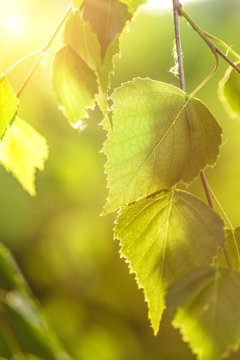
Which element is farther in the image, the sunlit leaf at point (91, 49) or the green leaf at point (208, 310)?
the sunlit leaf at point (91, 49)

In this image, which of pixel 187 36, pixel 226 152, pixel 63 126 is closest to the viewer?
pixel 63 126

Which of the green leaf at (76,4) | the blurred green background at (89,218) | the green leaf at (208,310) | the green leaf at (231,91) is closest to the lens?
the green leaf at (208,310)

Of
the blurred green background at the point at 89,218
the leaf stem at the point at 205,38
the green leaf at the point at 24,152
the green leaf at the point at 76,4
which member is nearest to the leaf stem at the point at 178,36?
the leaf stem at the point at 205,38

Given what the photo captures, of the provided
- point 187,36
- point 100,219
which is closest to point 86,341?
point 100,219

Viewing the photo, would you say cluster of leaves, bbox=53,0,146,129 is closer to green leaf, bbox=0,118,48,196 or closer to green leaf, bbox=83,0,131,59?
green leaf, bbox=83,0,131,59

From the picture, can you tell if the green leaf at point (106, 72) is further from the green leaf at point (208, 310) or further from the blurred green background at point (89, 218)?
the blurred green background at point (89, 218)

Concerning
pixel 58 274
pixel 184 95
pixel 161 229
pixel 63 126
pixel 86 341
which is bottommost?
pixel 86 341

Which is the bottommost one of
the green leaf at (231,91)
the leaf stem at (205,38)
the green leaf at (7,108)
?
the green leaf at (231,91)

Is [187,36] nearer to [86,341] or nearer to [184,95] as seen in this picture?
[86,341]
